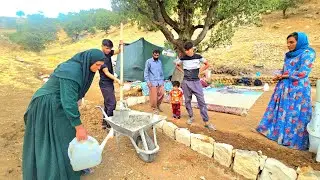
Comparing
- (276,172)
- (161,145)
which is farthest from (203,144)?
(276,172)

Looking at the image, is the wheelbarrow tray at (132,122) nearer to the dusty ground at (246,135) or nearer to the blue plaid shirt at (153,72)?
the dusty ground at (246,135)

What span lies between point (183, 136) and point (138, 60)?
745 centimetres

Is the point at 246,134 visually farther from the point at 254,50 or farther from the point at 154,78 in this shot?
the point at 254,50

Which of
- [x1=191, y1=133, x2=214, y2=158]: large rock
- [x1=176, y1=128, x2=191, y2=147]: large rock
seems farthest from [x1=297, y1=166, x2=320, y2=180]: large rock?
[x1=176, y1=128, x2=191, y2=147]: large rock

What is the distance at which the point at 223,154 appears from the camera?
369 centimetres

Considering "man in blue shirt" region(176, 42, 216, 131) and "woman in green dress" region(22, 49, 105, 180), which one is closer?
"woman in green dress" region(22, 49, 105, 180)

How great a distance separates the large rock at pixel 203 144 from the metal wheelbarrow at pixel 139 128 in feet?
1.79

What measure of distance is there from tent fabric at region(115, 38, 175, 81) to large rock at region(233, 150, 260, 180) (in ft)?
26.4

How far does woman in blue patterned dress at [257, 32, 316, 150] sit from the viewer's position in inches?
160

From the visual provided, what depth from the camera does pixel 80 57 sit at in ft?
9.43

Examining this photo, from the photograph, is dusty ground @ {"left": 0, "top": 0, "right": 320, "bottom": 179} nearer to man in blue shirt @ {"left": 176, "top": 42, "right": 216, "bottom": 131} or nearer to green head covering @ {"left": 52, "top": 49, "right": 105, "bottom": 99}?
man in blue shirt @ {"left": 176, "top": 42, "right": 216, "bottom": 131}

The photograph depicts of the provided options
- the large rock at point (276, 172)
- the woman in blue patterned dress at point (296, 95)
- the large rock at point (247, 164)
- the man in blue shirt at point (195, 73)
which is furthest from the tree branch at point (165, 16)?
the large rock at point (276, 172)

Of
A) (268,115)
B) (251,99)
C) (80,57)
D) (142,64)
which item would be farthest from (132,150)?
(142,64)

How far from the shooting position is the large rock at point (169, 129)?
4.46 metres
